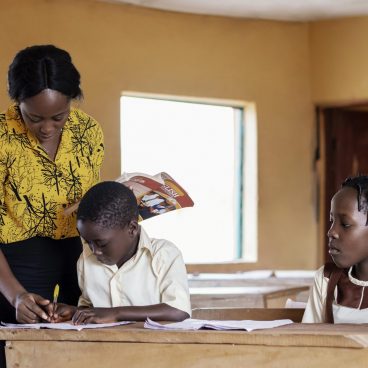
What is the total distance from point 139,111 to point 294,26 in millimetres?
1493

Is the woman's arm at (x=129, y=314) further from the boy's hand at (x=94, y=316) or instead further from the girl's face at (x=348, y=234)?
the girl's face at (x=348, y=234)

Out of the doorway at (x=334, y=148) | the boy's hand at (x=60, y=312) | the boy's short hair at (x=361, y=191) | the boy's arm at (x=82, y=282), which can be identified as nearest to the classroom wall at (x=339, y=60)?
the doorway at (x=334, y=148)

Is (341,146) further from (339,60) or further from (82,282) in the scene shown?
(82,282)

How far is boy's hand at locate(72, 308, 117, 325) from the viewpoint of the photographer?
96.9 inches

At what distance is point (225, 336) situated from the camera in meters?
2.16

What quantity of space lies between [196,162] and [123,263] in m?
3.79

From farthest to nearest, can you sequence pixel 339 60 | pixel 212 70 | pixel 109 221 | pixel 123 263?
pixel 339 60
pixel 212 70
pixel 123 263
pixel 109 221

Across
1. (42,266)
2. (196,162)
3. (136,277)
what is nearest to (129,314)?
(136,277)

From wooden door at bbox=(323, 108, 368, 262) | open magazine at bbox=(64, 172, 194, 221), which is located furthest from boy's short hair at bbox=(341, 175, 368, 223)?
wooden door at bbox=(323, 108, 368, 262)

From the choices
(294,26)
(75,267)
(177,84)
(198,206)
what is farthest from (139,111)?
(75,267)

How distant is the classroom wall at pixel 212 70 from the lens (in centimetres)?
582

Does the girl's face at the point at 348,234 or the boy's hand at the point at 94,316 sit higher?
the girl's face at the point at 348,234

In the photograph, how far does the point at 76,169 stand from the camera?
2.81 metres

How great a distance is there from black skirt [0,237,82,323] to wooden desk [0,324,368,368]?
1.49 ft
